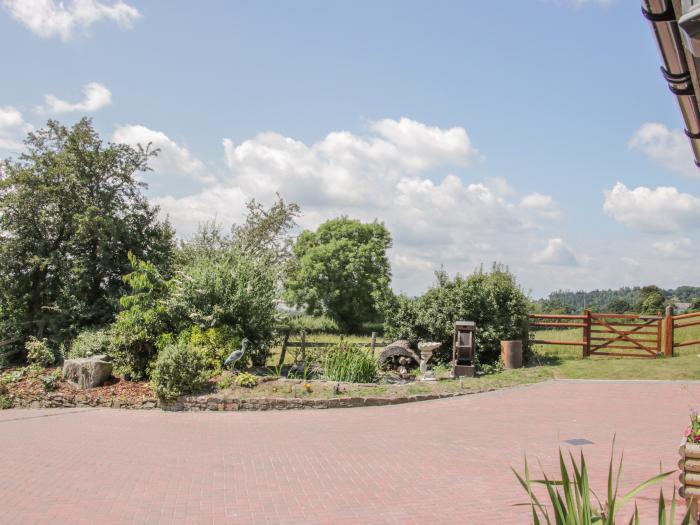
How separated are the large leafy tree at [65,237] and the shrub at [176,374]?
319 inches

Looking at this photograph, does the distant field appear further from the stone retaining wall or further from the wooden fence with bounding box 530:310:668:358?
the stone retaining wall

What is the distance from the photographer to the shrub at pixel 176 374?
43.3 ft

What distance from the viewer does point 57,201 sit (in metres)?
21.5

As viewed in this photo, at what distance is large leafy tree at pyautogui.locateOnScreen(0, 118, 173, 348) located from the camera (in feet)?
69.0

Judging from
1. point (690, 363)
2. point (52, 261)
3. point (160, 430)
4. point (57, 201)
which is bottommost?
point (160, 430)

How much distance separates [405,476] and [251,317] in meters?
8.90

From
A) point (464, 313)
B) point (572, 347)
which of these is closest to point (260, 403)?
point (464, 313)

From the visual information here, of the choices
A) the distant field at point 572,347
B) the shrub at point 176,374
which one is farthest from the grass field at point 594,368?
the shrub at point 176,374

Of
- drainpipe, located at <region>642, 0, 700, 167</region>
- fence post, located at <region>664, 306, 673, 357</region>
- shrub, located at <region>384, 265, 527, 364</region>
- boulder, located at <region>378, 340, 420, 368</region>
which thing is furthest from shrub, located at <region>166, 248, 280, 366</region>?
drainpipe, located at <region>642, 0, 700, 167</region>

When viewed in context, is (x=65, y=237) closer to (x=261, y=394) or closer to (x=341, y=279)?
(x=261, y=394)

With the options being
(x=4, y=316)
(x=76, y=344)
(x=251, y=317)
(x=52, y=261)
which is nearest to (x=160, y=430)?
(x=251, y=317)

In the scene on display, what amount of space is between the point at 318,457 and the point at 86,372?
29.3ft

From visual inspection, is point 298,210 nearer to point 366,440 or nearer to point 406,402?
point 406,402

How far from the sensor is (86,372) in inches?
596
